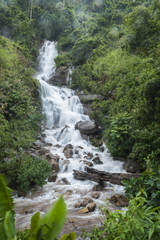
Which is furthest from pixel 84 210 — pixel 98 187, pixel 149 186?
pixel 149 186

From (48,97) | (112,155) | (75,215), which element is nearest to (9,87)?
(48,97)

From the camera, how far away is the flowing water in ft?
17.0

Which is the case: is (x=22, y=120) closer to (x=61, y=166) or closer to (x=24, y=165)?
(x=61, y=166)

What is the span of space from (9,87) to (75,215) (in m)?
9.55

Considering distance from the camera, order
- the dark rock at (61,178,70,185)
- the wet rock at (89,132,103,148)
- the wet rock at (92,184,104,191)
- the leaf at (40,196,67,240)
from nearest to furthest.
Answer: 1. the leaf at (40,196,67,240)
2. the wet rock at (92,184,104,191)
3. the dark rock at (61,178,70,185)
4. the wet rock at (89,132,103,148)

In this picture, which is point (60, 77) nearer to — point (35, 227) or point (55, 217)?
point (35, 227)

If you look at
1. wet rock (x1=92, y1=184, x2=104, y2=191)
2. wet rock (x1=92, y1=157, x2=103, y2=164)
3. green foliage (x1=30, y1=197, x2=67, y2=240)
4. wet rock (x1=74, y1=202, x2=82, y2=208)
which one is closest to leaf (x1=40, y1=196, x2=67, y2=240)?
green foliage (x1=30, y1=197, x2=67, y2=240)

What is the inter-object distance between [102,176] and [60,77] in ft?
57.1

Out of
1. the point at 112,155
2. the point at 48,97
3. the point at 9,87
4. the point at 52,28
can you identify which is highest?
the point at 52,28

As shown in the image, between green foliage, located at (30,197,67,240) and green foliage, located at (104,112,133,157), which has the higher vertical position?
green foliage, located at (104,112,133,157)

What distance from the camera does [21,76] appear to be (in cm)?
1376

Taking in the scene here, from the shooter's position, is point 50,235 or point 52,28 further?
point 52,28

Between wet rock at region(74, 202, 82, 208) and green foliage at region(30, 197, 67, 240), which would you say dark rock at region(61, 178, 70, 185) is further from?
green foliage at region(30, 197, 67, 240)

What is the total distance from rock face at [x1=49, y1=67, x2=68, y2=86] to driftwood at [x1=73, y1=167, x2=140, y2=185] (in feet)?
51.5
